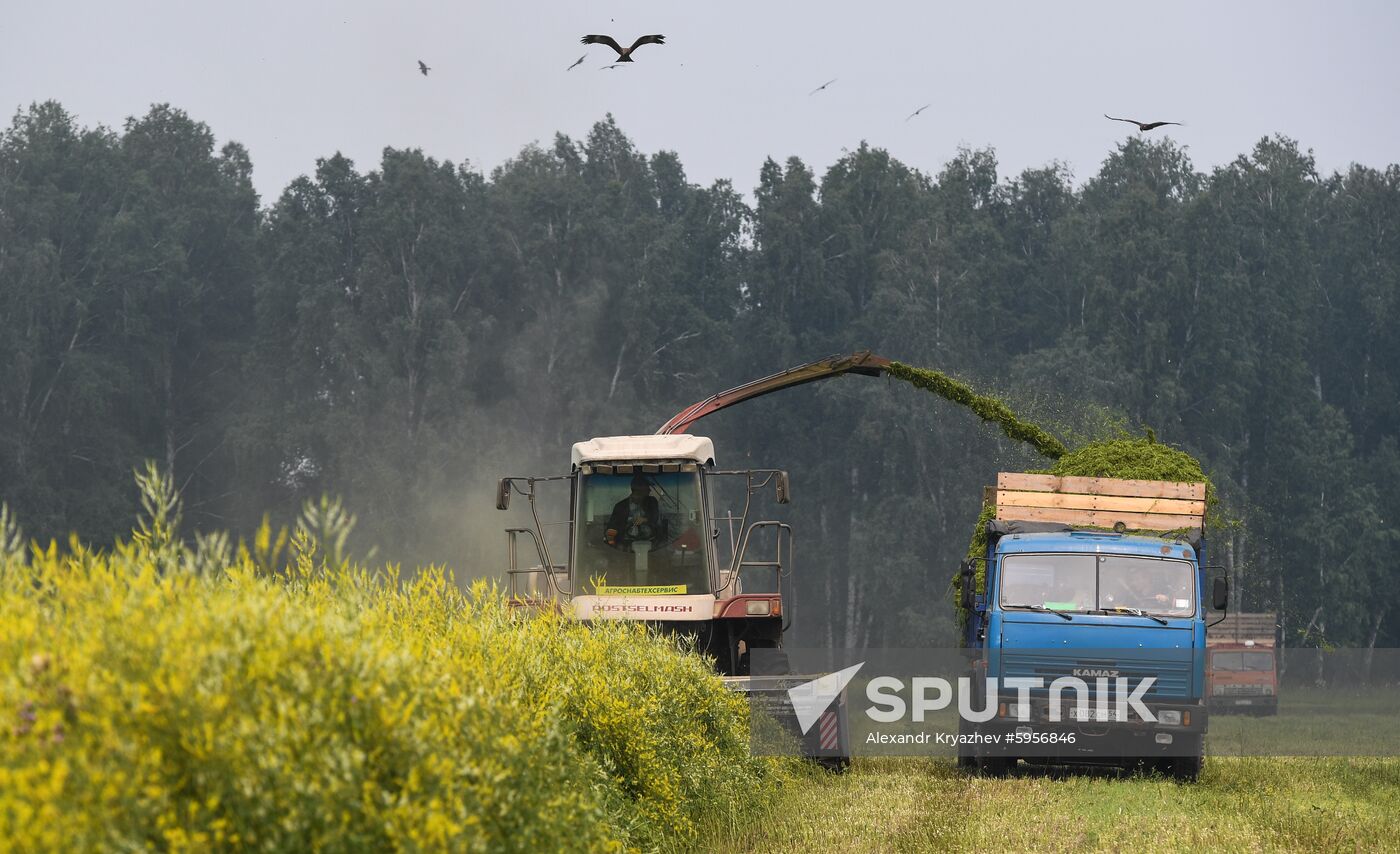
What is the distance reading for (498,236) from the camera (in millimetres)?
74000

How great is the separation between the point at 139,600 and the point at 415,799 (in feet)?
3.99

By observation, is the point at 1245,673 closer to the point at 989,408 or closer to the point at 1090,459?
the point at 989,408

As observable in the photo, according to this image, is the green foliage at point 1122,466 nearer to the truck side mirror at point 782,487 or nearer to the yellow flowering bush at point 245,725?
the truck side mirror at point 782,487

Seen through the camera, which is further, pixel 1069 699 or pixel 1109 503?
pixel 1109 503

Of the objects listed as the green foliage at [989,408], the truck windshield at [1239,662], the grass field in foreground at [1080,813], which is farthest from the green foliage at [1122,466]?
the truck windshield at [1239,662]

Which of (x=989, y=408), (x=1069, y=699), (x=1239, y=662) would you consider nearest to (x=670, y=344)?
(x=1239, y=662)

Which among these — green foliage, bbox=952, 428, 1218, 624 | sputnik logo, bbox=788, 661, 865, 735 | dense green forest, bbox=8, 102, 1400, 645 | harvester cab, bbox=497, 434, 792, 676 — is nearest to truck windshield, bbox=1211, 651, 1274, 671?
dense green forest, bbox=8, 102, 1400, 645

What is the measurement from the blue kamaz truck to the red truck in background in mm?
25855

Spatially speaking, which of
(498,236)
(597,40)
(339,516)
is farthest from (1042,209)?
(339,516)

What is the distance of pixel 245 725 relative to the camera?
5.40m

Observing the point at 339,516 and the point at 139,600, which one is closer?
the point at 139,600

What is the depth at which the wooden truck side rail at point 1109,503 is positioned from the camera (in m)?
18.9

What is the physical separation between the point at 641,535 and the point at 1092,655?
5.11 meters

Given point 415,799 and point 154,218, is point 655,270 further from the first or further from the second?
point 415,799
